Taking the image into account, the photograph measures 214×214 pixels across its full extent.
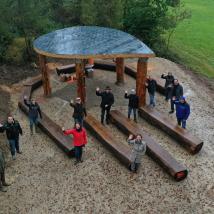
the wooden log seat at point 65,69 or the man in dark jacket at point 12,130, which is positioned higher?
the man in dark jacket at point 12,130

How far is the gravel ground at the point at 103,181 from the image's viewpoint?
12.3m

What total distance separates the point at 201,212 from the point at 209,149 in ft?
11.1

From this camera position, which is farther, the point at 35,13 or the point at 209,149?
the point at 35,13

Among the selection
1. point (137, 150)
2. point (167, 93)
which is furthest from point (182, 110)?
point (137, 150)

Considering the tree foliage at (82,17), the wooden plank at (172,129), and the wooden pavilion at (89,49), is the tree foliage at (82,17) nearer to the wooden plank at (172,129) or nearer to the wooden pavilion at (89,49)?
the wooden pavilion at (89,49)

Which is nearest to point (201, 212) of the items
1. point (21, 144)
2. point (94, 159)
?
point (94, 159)

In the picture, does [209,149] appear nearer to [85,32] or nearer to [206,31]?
[85,32]

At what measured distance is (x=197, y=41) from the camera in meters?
32.1

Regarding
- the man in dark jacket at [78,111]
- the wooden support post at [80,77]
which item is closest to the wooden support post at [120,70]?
the wooden support post at [80,77]

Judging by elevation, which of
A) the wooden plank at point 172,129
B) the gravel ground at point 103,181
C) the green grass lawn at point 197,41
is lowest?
the green grass lawn at point 197,41

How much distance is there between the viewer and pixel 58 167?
554 inches

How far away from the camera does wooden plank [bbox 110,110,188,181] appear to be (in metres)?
13.2

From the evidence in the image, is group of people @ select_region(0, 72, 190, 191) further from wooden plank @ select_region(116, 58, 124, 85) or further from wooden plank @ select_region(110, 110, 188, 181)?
wooden plank @ select_region(116, 58, 124, 85)

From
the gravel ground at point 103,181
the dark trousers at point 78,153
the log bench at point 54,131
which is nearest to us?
the gravel ground at point 103,181
